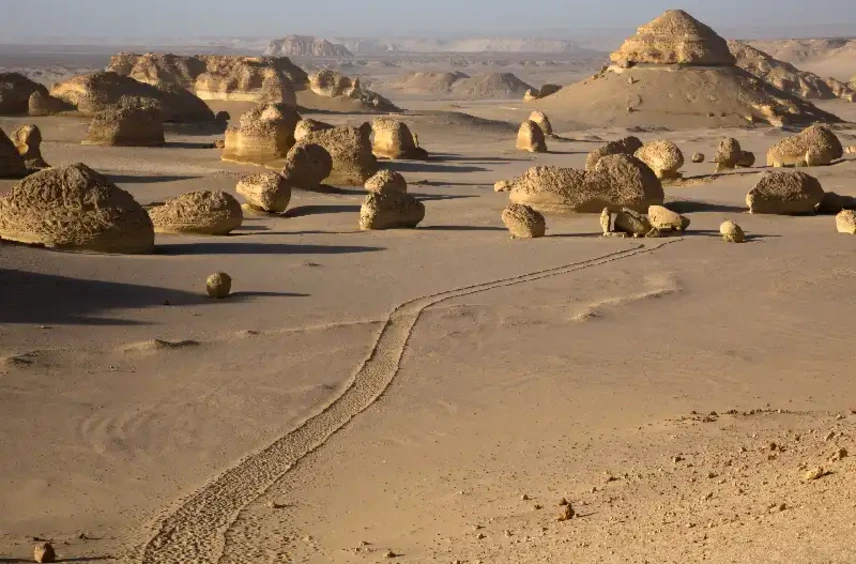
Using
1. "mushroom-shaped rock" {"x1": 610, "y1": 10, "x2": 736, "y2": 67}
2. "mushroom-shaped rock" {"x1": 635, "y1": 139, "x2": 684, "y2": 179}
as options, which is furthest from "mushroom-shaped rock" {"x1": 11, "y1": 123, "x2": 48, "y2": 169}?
"mushroom-shaped rock" {"x1": 610, "y1": 10, "x2": 736, "y2": 67}

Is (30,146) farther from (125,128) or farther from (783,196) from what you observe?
(783,196)

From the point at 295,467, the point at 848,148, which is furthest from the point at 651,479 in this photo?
the point at 848,148

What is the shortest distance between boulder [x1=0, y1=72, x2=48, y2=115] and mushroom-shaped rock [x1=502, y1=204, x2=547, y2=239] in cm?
1928

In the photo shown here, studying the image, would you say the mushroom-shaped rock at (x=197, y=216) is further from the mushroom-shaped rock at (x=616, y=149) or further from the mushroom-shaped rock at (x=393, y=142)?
the mushroom-shaped rock at (x=393, y=142)

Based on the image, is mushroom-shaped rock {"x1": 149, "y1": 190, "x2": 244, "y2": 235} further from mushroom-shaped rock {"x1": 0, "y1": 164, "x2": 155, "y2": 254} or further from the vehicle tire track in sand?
the vehicle tire track in sand

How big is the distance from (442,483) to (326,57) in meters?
154

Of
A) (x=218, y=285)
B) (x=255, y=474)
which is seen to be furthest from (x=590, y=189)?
(x=255, y=474)

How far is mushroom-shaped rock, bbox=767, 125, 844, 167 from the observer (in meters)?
23.9

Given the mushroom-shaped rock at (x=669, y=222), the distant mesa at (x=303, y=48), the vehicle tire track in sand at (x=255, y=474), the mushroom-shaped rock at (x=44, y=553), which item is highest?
the mushroom-shaped rock at (x=669, y=222)

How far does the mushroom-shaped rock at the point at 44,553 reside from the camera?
514cm

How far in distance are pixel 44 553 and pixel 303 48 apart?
161 metres

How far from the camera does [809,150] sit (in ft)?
79.1

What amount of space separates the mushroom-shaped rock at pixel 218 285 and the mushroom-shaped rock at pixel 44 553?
17.4 feet

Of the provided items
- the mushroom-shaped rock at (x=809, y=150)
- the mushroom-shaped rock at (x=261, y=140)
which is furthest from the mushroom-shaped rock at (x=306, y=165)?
the mushroom-shaped rock at (x=809, y=150)
